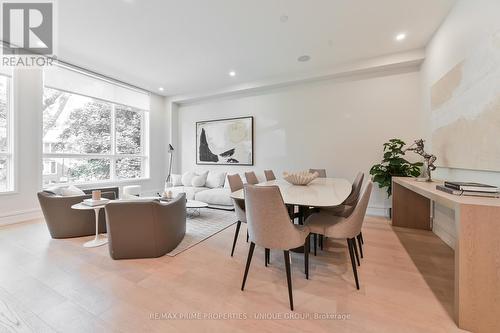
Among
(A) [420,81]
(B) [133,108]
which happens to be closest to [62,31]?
(B) [133,108]

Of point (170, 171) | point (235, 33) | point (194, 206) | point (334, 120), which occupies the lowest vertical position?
point (194, 206)

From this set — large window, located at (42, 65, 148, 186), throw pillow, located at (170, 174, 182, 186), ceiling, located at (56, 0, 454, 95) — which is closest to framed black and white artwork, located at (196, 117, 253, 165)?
throw pillow, located at (170, 174, 182, 186)

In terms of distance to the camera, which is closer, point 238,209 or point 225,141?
point 238,209

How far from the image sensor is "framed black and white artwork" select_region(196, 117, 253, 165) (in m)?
5.23

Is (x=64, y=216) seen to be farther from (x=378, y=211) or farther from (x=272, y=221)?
(x=378, y=211)

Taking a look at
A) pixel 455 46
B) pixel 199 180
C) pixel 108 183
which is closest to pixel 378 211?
pixel 455 46

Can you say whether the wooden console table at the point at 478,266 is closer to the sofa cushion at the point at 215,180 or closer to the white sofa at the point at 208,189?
the white sofa at the point at 208,189

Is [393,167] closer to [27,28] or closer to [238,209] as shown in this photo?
[238,209]

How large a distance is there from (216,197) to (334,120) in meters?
2.96

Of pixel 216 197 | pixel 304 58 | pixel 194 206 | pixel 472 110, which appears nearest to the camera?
pixel 472 110

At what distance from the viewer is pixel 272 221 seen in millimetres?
1594

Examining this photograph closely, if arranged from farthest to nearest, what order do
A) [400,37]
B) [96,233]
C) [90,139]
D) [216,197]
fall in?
[90,139], [216,197], [400,37], [96,233]

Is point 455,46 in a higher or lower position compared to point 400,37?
lower

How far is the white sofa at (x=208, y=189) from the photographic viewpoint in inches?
170
